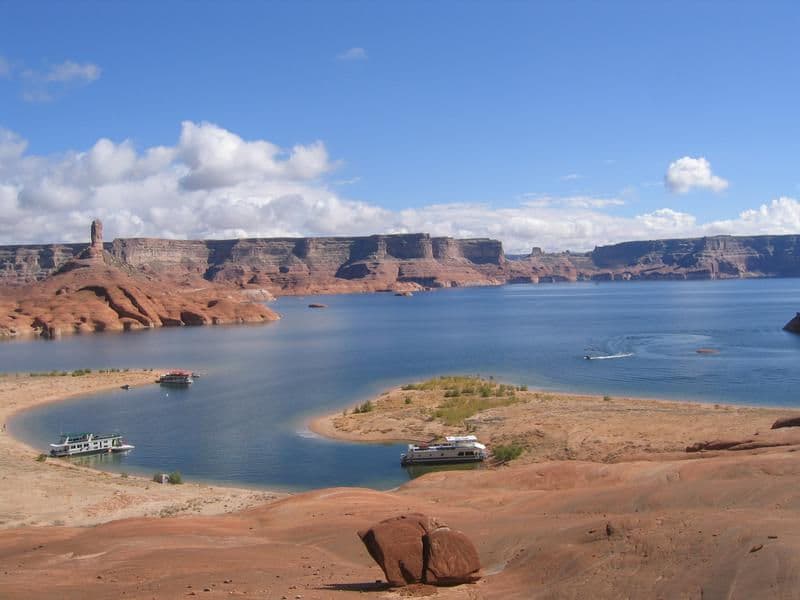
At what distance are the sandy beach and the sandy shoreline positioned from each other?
0.14 m

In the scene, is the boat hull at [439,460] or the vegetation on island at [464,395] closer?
the boat hull at [439,460]

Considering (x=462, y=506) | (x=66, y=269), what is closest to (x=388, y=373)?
(x=462, y=506)

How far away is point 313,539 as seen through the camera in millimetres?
23641

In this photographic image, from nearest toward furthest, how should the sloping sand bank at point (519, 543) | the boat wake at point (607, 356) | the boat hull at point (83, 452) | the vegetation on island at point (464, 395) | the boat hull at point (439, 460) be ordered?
1. the sloping sand bank at point (519, 543)
2. the boat hull at point (439, 460)
3. the boat hull at point (83, 452)
4. the vegetation on island at point (464, 395)
5. the boat wake at point (607, 356)

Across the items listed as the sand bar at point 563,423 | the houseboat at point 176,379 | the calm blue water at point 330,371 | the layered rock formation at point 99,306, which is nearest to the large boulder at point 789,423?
the sand bar at point 563,423

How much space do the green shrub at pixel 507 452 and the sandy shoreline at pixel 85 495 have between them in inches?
526

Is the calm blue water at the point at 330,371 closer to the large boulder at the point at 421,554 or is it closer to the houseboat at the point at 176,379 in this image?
the houseboat at the point at 176,379

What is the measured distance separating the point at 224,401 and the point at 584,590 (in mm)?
54116

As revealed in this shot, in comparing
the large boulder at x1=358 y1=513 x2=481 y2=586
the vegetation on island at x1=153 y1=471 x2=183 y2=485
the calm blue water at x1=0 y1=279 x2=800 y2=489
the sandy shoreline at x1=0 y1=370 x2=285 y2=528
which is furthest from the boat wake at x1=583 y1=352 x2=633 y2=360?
the large boulder at x1=358 y1=513 x2=481 y2=586

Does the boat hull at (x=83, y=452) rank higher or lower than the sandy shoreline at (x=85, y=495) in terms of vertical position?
lower

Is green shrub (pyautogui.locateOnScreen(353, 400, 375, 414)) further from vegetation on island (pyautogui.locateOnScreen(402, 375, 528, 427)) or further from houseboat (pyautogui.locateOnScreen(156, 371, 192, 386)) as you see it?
houseboat (pyautogui.locateOnScreen(156, 371, 192, 386))

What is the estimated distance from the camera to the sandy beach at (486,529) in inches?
624

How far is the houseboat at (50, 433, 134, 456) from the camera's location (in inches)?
1843

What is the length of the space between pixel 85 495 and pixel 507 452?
21.9m
